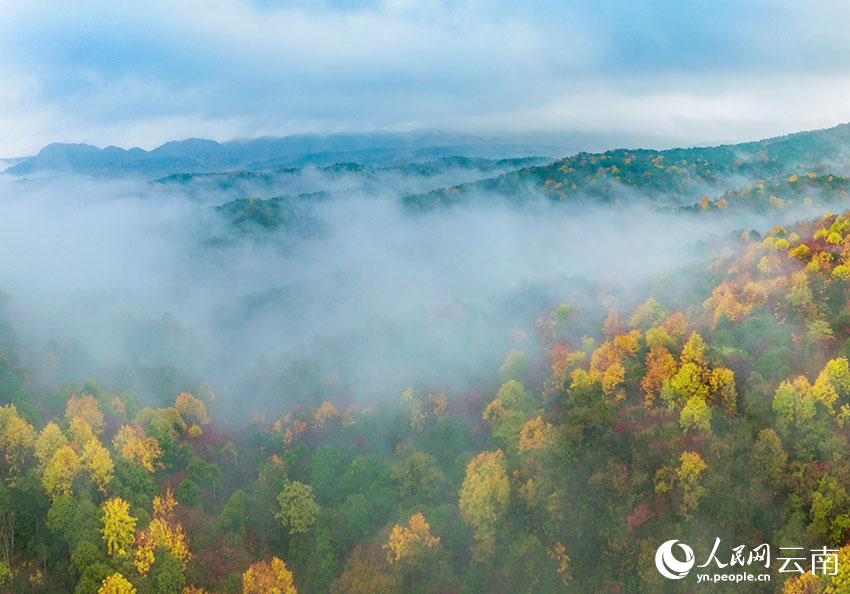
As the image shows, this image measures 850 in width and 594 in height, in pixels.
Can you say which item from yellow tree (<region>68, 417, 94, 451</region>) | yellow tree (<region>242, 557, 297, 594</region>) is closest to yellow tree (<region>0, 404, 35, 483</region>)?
yellow tree (<region>68, 417, 94, 451</region>)

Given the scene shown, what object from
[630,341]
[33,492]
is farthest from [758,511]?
[33,492]

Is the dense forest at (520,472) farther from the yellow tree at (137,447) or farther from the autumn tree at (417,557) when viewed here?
the yellow tree at (137,447)

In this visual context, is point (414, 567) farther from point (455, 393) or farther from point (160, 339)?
point (160, 339)

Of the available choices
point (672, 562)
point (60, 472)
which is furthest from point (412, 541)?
point (60, 472)

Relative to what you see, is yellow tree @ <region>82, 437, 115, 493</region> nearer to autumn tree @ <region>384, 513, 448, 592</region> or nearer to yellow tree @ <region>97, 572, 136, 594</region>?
yellow tree @ <region>97, 572, 136, 594</region>

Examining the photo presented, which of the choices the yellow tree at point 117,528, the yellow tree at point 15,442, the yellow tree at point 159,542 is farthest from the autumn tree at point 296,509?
the yellow tree at point 15,442
